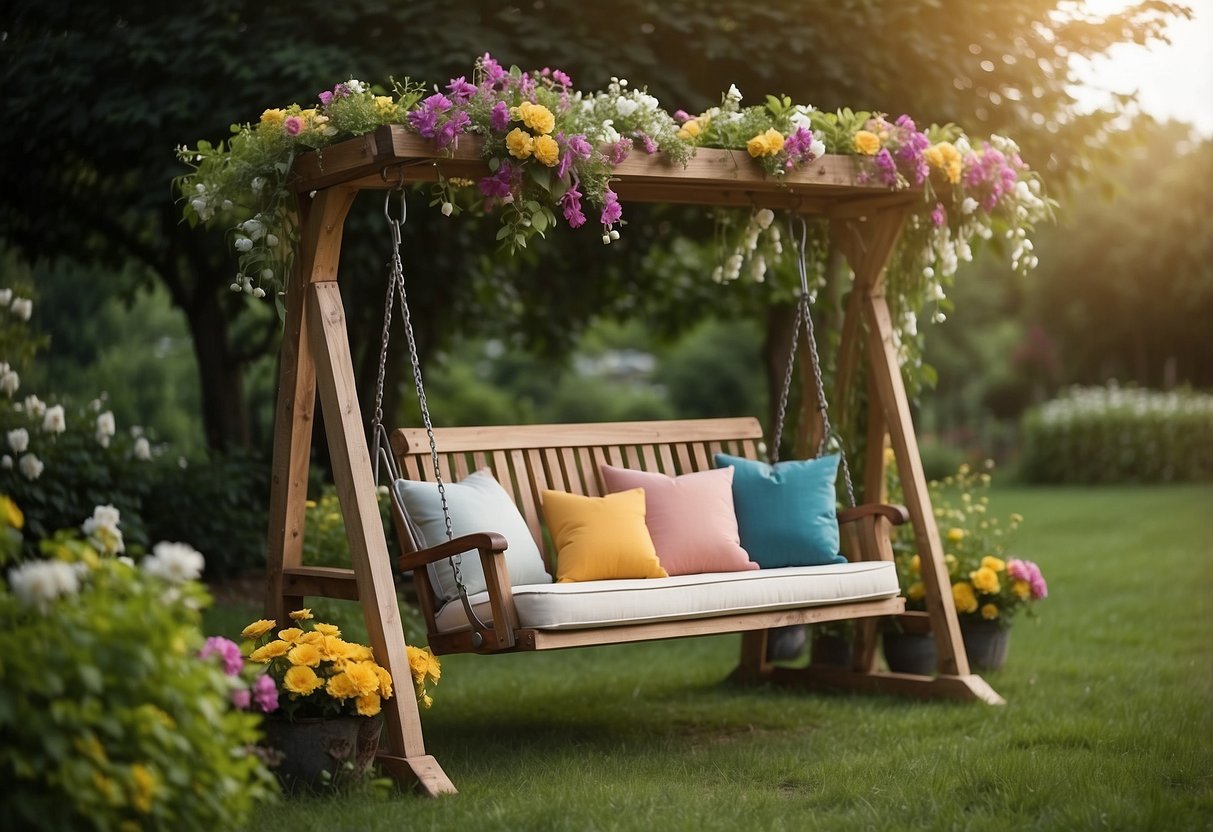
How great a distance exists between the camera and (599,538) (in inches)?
179

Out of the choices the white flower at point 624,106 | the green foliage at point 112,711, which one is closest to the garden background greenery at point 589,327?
the green foliage at point 112,711

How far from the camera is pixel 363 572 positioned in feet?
13.1

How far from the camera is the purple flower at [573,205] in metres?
4.08

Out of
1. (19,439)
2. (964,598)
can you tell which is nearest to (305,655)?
(19,439)

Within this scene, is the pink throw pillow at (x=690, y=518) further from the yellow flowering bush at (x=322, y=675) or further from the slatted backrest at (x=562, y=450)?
the yellow flowering bush at (x=322, y=675)

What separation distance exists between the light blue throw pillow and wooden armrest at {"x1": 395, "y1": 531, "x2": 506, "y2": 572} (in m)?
0.15

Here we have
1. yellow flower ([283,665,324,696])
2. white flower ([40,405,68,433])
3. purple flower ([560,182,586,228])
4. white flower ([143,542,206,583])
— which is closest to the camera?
white flower ([143,542,206,583])

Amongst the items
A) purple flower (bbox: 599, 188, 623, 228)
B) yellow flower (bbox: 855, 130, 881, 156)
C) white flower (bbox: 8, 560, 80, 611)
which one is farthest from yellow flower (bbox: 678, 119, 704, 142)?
white flower (bbox: 8, 560, 80, 611)

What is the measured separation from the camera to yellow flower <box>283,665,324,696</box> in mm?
3701

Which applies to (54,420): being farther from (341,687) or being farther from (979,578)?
(979,578)

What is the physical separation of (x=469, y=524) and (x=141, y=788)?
6.17 feet

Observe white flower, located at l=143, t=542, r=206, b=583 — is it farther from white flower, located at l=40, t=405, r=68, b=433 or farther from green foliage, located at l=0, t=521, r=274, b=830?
white flower, located at l=40, t=405, r=68, b=433

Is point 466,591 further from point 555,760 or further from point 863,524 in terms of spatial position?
point 863,524

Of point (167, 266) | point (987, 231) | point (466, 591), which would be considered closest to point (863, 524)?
point (987, 231)
